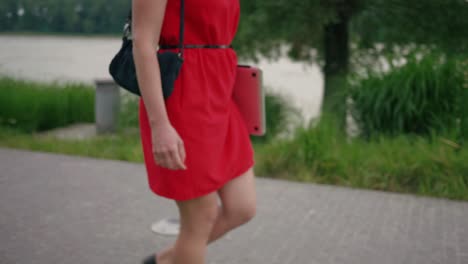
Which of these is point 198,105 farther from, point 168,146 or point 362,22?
point 362,22

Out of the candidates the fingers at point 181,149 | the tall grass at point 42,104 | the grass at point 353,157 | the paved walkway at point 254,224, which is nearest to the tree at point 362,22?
the grass at point 353,157

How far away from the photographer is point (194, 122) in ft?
6.26

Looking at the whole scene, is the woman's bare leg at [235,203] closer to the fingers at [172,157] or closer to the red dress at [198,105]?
the red dress at [198,105]

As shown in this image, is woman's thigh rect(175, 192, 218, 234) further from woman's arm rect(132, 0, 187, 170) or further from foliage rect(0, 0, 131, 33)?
foliage rect(0, 0, 131, 33)

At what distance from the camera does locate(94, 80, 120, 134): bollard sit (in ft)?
25.0

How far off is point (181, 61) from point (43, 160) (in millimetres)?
4268

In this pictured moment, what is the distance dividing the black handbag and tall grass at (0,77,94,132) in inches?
230

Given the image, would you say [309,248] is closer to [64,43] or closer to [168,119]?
[168,119]

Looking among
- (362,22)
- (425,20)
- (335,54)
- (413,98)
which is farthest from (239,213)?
(335,54)

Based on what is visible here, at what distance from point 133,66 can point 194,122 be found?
0.90 feet

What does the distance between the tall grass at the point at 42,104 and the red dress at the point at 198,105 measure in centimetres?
598

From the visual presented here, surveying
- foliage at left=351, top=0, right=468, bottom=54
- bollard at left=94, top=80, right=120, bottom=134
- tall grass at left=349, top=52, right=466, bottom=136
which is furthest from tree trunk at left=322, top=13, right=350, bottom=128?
bollard at left=94, top=80, right=120, bottom=134

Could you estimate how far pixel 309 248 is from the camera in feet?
11.3

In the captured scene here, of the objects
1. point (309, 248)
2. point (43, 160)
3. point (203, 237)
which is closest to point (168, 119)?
point (203, 237)
